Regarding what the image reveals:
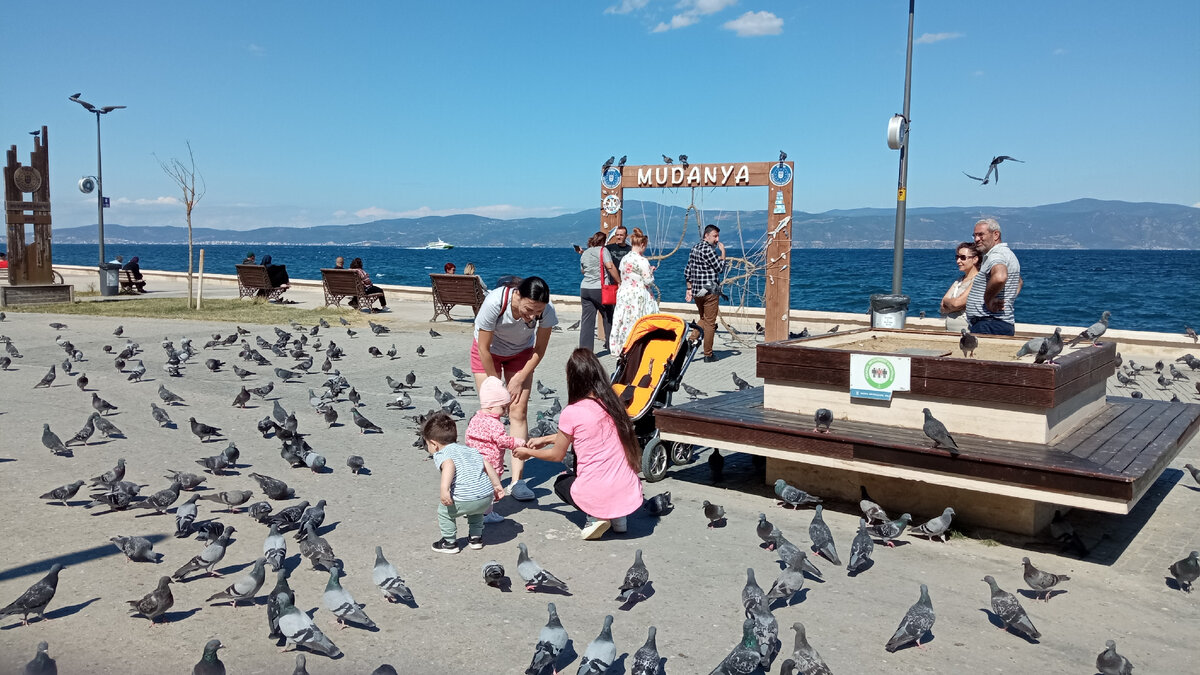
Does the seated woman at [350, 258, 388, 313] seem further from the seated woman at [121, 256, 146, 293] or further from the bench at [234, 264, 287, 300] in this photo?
the seated woman at [121, 256, 146, 293]

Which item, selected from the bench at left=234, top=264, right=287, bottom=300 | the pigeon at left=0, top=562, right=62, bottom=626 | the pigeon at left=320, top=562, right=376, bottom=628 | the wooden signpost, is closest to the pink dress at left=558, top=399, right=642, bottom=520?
the pigeon at left=320, top=562, right=376, bottom=628

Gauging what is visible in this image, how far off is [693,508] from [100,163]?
35.0 metres

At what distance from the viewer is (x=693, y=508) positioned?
675 centimetres

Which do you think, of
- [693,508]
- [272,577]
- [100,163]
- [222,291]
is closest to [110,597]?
[272,577]

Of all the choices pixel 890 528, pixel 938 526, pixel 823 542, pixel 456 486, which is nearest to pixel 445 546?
pixel 456 486

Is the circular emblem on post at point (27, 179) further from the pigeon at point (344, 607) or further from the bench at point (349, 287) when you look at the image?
the pigeon at point (344, 607)

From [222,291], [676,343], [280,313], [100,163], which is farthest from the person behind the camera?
[100,163]

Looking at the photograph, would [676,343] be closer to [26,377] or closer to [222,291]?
[26,377]

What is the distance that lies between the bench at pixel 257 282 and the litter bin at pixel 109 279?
192 inches

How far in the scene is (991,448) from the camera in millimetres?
5730

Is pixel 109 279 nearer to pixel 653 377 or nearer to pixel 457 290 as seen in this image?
pixel 457 290

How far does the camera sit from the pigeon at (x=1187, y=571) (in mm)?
5094

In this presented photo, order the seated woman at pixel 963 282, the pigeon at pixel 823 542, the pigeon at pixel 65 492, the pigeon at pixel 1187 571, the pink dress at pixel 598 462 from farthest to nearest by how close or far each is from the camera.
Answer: the seated woman at pixel 963 282, the pigeon at pixel 65 492, the pink dress at pixel 598 462, the pigeon at pixel 823 542, the pigeon at pixel 1187 571

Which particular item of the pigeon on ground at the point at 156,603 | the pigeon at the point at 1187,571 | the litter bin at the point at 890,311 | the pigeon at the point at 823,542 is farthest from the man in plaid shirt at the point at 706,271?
the pigeon on ground at the point at 156,603
